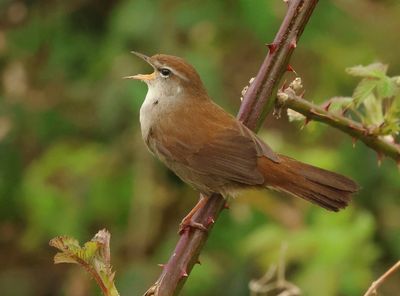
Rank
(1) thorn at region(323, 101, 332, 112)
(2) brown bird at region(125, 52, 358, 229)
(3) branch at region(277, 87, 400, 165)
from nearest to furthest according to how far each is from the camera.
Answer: (3) branch at region(277, 87, 400, 165), (1) thorn at region(323, 101, 332, 112), (2) brown bird at region(125, 52, 358, 229)

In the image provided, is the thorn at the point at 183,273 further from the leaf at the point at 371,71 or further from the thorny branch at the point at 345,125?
the leaf at the point at 371,71

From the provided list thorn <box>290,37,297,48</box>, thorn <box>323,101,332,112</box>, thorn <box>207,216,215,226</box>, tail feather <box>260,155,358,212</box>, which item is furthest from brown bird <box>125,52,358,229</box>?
thorn <box>290,37,297,48</box>

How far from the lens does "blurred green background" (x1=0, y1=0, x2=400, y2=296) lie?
459 cm

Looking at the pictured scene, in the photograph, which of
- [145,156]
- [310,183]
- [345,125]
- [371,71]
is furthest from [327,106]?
[145,156]

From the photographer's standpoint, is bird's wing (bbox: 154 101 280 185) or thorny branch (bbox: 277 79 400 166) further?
bird's wing (bbox: 154 101 280 185)

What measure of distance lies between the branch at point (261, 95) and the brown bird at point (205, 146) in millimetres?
645

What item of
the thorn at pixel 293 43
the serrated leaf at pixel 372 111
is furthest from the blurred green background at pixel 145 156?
the thorn at pixel 293 43

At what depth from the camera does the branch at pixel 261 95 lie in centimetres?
205

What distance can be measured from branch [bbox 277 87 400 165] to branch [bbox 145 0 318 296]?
0.09 m

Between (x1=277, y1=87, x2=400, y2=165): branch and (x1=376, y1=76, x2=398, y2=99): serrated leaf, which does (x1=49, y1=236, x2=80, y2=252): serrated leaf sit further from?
(x1=376, y1=76, x2=398, y2=99): serrated leaf

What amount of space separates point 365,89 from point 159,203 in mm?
3281

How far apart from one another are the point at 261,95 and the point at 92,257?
52 cm

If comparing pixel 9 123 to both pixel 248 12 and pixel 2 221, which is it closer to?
pixel 2 221

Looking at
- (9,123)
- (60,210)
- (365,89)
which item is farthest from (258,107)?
(9,123)
